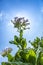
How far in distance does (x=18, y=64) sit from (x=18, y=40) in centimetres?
23

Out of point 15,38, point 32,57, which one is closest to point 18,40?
point 15,38

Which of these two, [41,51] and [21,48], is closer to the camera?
[41,51]

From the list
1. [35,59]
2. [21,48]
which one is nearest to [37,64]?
[35,59]

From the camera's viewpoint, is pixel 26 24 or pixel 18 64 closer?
pixel 18 64

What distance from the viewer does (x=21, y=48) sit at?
66cm

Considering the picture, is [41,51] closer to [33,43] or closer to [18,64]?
[18,64]

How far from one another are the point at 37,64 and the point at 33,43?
0.74ft

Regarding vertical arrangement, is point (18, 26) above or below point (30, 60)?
above

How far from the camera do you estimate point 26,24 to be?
70 cm

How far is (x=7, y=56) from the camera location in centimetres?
66

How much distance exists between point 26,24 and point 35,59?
230mm

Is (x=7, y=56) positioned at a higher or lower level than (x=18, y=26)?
lower

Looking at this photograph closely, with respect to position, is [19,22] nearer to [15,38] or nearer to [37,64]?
[15,38]

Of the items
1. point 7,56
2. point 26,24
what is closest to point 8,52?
point 7,56
